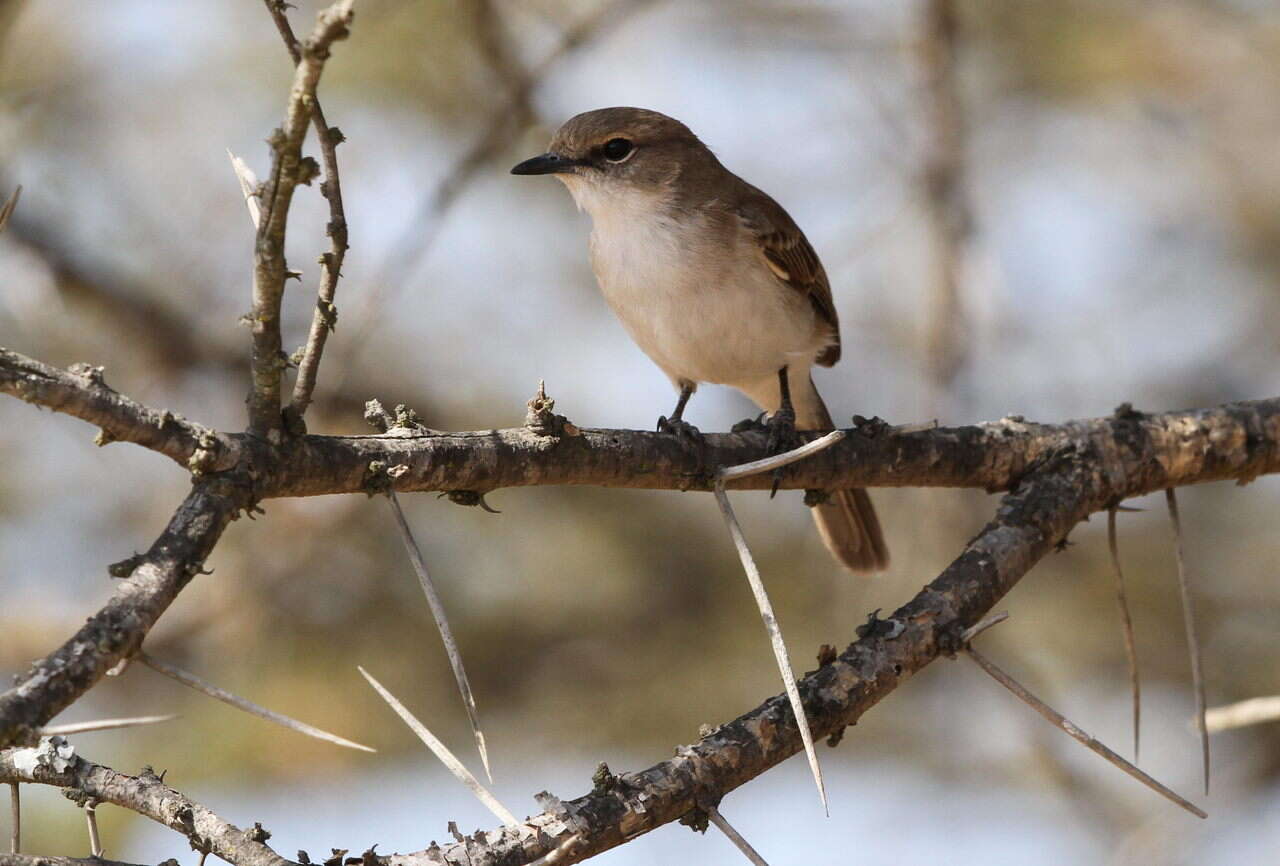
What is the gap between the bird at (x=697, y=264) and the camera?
5.31 metres

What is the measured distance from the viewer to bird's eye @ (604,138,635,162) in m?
5.61

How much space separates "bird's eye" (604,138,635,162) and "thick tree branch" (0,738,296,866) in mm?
3942

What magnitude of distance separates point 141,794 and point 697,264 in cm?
362

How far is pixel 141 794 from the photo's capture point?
79.8 inches

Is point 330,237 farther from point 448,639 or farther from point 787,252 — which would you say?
point 787,252

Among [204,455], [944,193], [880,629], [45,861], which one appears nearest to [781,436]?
[880,629]

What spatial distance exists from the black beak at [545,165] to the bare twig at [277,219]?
131 inches

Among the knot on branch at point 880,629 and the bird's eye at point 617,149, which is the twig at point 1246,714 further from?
the bird's eye at point 617,149

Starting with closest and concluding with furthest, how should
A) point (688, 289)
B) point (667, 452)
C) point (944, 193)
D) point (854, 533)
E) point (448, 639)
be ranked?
point (448, 639)
point (667, 452)
point (688, 289)
point (854, 533)
point (944, 193)

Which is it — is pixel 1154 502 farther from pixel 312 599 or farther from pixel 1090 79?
pixel 312 599

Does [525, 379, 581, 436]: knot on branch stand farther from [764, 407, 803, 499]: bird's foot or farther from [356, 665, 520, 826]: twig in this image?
[356, 665, 520, 826]: twig

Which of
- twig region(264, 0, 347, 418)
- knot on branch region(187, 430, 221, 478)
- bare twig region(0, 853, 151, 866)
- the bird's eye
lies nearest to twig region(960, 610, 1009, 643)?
twig region(264, 0, 347, 418)

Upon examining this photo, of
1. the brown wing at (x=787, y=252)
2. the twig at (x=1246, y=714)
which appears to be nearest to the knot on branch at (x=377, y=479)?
the twig at (x=1246, y=714)

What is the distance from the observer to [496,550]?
23.7 feet
